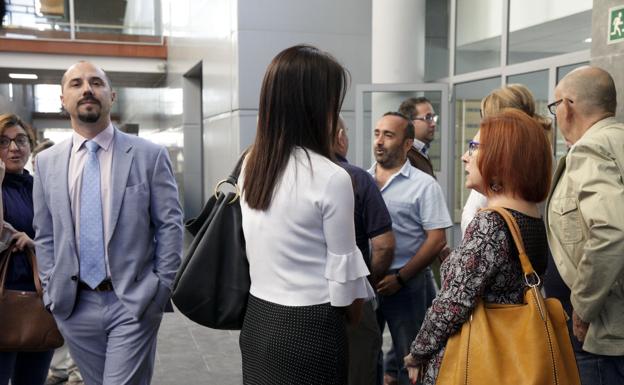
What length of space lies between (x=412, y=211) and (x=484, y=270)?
2.02 m

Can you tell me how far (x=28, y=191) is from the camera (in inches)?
153

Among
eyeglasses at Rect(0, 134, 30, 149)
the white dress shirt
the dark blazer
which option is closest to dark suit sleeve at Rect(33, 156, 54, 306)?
the white dress shirt

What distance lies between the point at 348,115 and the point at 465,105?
205cm

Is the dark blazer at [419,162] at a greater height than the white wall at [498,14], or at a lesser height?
lesser

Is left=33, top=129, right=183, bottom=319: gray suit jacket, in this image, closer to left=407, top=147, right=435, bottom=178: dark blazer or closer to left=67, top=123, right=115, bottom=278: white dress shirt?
left=67, top=123, right=115, bottom=278: white dress shirt

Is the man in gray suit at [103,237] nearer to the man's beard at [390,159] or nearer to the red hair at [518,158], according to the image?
the man's beard at [390,159]

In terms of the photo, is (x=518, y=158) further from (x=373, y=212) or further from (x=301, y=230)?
(x=373, y=212)

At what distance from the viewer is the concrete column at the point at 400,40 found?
7969 mm

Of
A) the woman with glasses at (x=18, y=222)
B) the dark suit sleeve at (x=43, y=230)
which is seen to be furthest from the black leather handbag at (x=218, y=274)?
the woman with glasses at (x=18, y=222)

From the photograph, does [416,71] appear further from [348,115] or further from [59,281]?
[59,281]

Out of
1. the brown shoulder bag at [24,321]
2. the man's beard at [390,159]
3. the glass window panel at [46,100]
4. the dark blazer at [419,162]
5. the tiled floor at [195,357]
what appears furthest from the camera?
the glass window panel at [46,100]

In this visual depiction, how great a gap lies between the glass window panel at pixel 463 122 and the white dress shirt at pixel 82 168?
5652 millimetres

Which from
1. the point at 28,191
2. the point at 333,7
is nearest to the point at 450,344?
the point at 28,191

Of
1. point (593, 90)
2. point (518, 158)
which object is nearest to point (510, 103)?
point (593, 90)
